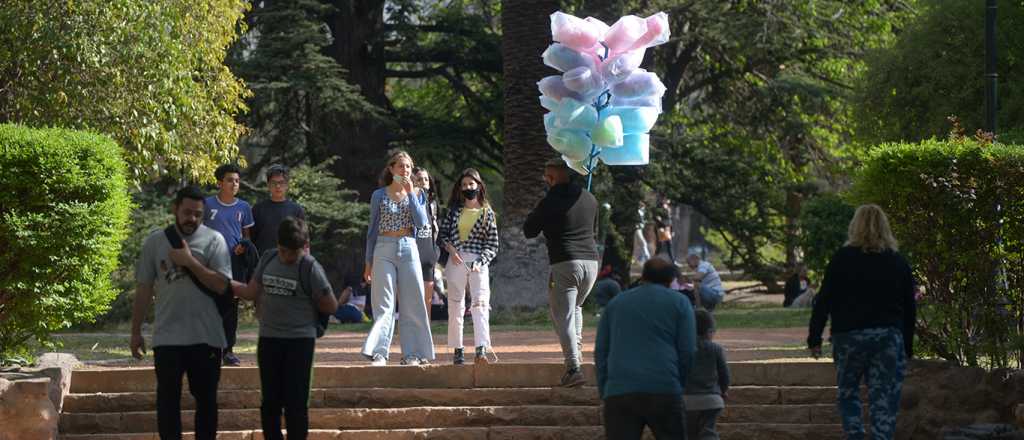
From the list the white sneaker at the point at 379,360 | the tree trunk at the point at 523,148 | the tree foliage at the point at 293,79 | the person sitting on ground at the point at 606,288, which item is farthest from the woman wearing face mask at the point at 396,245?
the tree foliage at the point at 293,79

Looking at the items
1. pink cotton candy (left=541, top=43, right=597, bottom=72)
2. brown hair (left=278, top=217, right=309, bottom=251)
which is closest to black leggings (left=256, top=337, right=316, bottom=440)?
brown hair (left=278, top=217, right=309, bottom=251)

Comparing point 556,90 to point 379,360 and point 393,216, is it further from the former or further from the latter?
point 379,360

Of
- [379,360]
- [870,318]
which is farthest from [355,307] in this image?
[870,318]

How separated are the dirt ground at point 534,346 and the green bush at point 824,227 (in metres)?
4.90

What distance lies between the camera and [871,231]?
9.68 meters

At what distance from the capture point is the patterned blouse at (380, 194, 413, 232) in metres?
11.9

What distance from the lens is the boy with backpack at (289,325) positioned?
9.25 meters

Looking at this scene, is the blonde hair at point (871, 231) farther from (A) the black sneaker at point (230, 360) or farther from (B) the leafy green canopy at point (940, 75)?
(B) the leafy green canopy at point (940, 75)

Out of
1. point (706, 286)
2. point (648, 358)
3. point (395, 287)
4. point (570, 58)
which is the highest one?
point (570, 58)

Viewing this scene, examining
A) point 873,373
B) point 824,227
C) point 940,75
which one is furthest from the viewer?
point 824,227

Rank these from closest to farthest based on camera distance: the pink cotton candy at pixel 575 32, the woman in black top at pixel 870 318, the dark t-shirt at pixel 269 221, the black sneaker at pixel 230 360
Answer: the woman in black top at pixel 870 318 < the pink cotton candy at pixel 575 32 < the dark t-shirt at pixel 269 221 < the black sneaker at pixel 230 360

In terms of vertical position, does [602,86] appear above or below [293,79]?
below

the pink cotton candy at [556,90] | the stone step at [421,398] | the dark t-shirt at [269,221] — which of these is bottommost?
the stone step at [421,398]

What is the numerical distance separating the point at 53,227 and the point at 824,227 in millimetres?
14473
